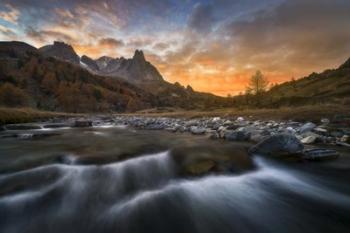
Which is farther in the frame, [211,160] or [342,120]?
[342,120]

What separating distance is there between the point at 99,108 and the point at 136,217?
336 ft

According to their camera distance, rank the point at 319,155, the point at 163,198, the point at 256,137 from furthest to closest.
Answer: the point at 256,137, the point at 319,155, the point at 163,198

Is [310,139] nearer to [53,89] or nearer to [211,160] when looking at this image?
[211,160]

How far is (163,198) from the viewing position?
5305 millimetres

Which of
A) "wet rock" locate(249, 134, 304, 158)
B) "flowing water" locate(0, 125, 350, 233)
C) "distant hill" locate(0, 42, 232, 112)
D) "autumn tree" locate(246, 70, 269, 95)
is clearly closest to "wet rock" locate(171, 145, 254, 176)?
"flowing water" locate(0, 125, 350, 233)

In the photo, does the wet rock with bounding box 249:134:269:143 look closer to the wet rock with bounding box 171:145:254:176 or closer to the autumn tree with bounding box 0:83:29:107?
the wet rock with bounding box 171:145:254:176

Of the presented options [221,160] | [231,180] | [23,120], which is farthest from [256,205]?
[23,120]

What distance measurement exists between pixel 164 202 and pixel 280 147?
6.69 meters

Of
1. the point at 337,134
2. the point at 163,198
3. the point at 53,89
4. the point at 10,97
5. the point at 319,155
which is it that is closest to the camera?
the point at 163,198

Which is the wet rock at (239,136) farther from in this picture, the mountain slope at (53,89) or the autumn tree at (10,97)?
the mountain slope at (53,89)

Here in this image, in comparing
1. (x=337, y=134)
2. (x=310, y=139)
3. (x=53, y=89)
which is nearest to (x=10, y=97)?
(x=53, y=89)

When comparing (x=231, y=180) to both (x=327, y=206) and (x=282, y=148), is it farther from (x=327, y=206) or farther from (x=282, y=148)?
(x=282, y=148)

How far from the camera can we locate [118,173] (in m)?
7.17

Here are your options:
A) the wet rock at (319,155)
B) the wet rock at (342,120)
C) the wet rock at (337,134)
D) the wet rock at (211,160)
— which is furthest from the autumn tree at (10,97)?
the wet rock at (342,120)
